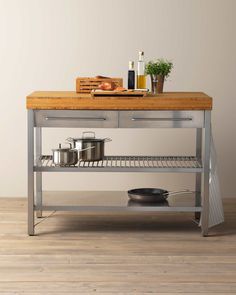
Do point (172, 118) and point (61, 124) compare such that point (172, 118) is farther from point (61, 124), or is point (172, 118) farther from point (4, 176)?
point (4, 176)

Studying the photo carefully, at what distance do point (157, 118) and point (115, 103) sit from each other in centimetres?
29

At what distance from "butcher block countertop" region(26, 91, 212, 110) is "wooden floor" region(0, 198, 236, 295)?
33.9 inches

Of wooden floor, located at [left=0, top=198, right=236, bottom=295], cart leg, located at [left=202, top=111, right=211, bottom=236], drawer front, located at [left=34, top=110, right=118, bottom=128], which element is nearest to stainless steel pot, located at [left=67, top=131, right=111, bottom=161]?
drawer front, located at [left=34, top=110, right=118, bottom=128]

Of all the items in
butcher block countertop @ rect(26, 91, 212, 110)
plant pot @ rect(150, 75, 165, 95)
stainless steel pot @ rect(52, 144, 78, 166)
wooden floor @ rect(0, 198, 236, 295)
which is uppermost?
plant pot @ rect(150, 75, 165, 95)

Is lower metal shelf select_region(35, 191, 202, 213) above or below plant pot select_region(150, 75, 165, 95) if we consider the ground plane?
below

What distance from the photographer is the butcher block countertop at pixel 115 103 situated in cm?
471

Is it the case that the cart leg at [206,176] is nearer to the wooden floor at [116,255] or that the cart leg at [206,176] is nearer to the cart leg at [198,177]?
the wooden floor at [116,255]

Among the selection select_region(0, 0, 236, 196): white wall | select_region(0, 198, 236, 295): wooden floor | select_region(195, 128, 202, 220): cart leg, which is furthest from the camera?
select_region(0, 0, 236, 196): white wall

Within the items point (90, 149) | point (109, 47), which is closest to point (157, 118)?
point (90, 149)

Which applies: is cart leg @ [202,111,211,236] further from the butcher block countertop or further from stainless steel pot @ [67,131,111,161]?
stainless steel pot @ [67,131,111,161]

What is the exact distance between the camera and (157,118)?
4766 mm

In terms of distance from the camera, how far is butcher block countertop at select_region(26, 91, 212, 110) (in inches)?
185

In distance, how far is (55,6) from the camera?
230 inches

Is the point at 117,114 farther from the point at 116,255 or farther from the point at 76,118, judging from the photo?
the point at 116,255
